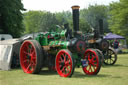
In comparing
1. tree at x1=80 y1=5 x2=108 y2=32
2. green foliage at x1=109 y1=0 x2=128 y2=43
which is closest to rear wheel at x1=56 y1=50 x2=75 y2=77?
green foliage at x1=109 y1=0 x2=128 y2=43

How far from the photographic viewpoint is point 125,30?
27.8 m

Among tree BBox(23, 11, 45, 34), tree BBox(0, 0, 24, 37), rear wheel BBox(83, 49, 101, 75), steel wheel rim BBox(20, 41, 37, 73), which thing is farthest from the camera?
tree BBox(23, 11, 45, 34)

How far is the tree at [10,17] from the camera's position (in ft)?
72.3

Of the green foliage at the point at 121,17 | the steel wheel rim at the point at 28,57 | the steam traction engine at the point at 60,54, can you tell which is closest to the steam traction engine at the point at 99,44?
the steam traction engine at the point at 60,54

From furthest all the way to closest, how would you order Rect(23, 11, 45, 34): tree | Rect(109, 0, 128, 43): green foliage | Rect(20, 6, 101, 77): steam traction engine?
Rect(23, 11, 45, 34): tree → Rect(109, 0, 128, 43): green foliage → Rect(20, 6, 101, 77): steam traction engine

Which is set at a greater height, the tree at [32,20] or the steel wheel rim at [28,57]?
the tree at [32,20]

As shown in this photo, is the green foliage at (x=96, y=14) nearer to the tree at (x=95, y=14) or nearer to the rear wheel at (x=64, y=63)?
the tree at (x=95, y=14)

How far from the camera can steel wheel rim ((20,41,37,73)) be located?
923 centimetres

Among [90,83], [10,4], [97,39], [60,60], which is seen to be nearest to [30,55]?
[60,60]

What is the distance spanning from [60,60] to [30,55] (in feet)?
5.29

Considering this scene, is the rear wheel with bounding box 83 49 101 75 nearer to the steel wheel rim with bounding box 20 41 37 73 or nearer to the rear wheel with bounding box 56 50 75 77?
the rear wheel with bounding box 56 50 75 77

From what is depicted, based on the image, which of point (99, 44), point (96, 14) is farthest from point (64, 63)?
point (96, 14)

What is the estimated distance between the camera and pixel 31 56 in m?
9.27

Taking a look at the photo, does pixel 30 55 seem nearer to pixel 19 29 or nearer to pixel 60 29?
pixel 60 29
